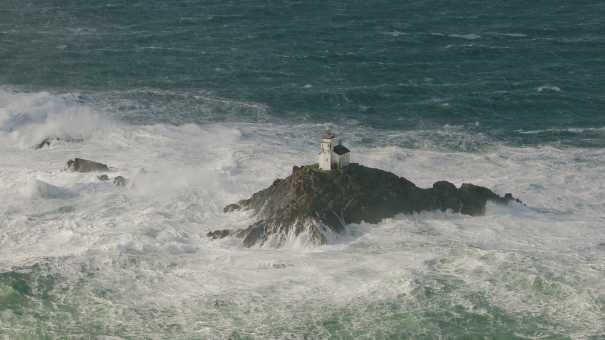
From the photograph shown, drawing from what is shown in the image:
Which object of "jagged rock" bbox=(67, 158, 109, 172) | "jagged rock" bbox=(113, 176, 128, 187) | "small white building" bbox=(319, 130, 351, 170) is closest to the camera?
"small white building" bbox=(319, 130, 351, 170)

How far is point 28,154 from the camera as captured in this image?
213 ft

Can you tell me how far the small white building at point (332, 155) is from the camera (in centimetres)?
4850

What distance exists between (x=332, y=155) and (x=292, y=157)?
570 inches

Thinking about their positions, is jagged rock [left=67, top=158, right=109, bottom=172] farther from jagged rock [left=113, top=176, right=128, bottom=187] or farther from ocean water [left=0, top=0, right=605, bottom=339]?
jagged rock [left=113, top=176, right=128, bottom=187]

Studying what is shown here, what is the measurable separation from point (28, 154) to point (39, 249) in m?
19.0

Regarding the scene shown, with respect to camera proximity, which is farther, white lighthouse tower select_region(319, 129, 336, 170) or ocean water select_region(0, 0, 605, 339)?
white lighthouse tower select_region(319, 129, 336, 170)

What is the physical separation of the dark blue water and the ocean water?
0.34 metres

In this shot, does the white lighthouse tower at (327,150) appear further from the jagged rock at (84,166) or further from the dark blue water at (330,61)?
the dark blue water at (330,61)

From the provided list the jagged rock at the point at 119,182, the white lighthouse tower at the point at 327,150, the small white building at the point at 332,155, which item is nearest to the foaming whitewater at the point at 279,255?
the jagged rock at the point at 119,182

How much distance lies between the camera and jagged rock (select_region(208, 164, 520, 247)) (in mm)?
48125

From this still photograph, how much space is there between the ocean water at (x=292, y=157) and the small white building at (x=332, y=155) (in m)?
3.82

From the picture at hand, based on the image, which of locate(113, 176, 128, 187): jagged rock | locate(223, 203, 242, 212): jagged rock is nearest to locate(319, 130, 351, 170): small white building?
locate(223, 203, 242, 212): jagged rock

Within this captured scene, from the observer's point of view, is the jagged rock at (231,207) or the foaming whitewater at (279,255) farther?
the jagged rock at (231,207)

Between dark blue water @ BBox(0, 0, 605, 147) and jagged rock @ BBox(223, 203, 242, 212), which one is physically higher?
dark blue water @ BBox(0, 0, 605, 147)
